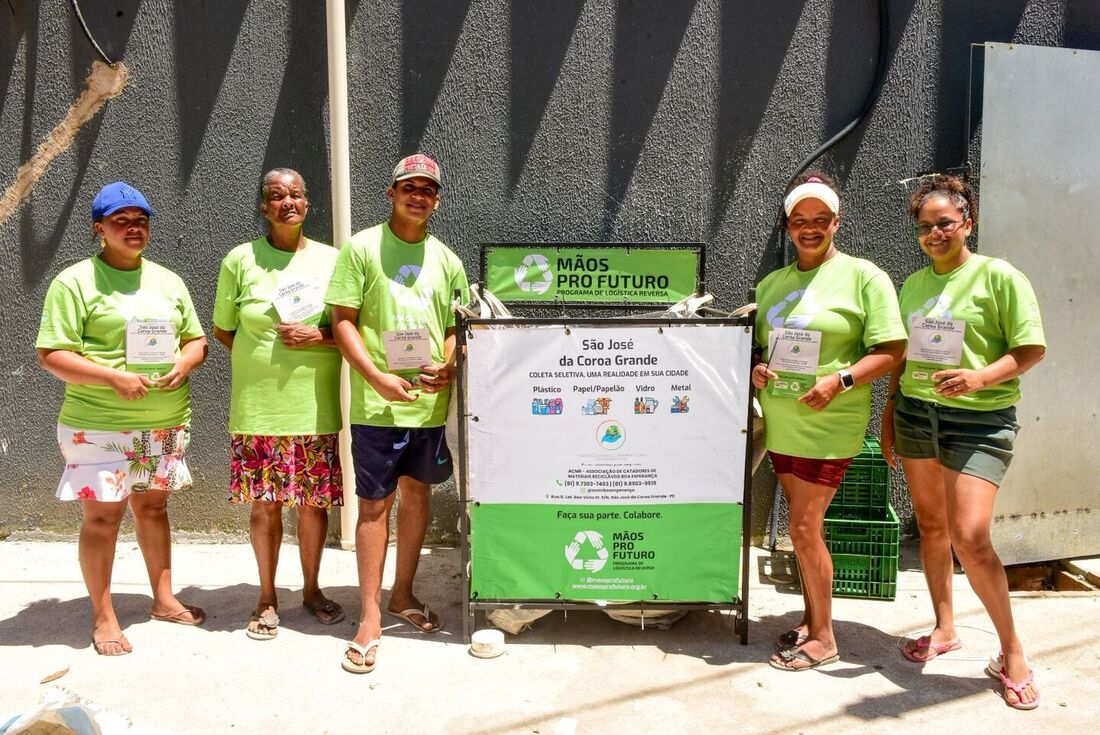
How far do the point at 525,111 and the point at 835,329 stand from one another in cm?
232

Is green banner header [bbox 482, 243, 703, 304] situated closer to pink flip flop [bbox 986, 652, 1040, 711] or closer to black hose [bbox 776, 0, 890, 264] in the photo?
black hose [bbox 776, 0, 890, 264]

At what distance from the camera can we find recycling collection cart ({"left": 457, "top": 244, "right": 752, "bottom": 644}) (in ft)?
11.7

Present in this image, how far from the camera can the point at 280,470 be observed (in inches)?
150

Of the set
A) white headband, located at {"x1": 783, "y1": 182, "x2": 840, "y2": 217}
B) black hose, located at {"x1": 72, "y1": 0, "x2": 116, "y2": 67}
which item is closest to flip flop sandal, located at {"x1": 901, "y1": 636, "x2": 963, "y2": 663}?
white headband, located at {"x1": 783, "y1": 182, "x2": 840, "y2": 217}

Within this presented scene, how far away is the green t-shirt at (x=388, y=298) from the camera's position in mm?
3598

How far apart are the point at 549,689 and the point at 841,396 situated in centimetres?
169

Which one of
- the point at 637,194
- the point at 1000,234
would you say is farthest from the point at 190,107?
the point at 1000,234

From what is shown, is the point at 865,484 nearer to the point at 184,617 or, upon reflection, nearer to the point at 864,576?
the point at 864,576

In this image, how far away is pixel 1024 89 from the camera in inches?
177

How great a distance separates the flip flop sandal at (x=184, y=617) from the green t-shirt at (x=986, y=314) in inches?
134

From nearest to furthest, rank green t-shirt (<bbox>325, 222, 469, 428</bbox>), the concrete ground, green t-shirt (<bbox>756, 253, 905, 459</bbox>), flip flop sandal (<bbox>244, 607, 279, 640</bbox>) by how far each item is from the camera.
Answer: the concrete ground < green t-shirt (<bbox>756, 253, 905, 459</bbox>) < green t-shirt (<bbox>325, 222, 469, 428</bbox>) < flip flop sandal (<bbox>244, 607, 279, 640</bbox>)

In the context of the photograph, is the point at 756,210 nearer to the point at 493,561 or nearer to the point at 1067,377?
the point at 1067,377

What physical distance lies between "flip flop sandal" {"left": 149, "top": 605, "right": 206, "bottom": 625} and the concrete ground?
0.18 ft

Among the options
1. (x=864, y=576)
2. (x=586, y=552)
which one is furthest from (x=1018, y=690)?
(x=586, y=552)
